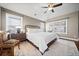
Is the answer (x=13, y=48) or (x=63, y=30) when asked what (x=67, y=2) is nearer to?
(x=63, y=30)

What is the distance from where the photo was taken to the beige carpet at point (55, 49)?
2191mm

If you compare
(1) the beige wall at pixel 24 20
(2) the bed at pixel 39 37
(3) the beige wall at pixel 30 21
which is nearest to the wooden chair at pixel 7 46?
(1) the beige wall at pixel 24 20

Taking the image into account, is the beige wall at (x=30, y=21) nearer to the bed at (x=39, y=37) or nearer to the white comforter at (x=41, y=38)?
the bed at (x=39, y=37)

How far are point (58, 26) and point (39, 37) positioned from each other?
0.48m

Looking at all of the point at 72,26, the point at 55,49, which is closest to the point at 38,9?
the point at 72,26

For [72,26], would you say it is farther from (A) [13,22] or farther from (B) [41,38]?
(A) [13,22]

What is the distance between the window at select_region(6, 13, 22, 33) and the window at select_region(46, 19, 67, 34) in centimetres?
61

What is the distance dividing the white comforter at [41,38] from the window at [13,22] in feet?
0.97

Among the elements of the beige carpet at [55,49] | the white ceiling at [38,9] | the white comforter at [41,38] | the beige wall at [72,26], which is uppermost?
the white ceiling at [38,9]

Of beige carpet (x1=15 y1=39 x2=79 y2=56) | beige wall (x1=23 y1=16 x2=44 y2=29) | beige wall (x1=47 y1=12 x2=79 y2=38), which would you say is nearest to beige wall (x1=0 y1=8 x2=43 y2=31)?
beige wall (x1=23 y1=16 x2=44 y2=29)

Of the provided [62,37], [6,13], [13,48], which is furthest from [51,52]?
[6,13]

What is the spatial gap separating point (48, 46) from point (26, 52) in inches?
18.6

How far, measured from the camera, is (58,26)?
2.29 metres

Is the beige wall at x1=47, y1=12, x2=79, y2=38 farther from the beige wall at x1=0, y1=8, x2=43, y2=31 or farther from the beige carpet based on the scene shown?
the beige wall at x1=0, y1=8, x2=43, y2=31
